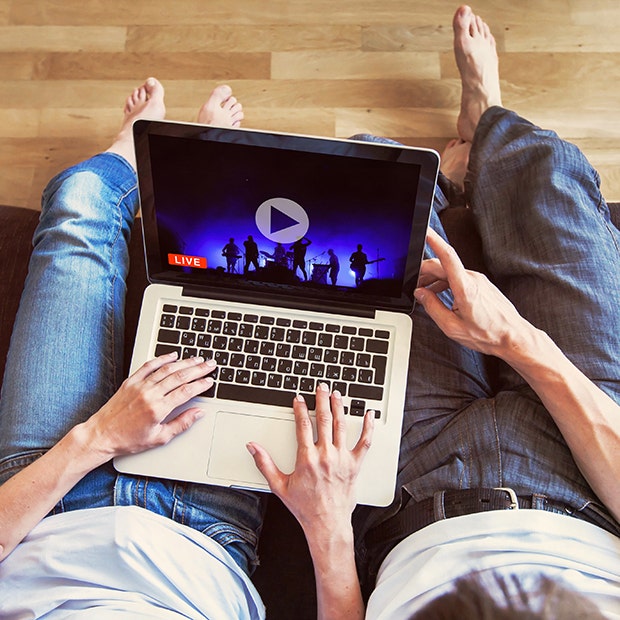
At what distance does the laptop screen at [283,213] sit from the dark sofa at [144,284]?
0.27 meters

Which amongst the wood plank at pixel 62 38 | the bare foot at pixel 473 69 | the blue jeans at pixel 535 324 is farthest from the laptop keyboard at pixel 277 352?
the wood plank at pixel 62 38

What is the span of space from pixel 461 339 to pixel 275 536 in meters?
0.46

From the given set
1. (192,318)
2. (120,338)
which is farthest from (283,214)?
(120,338)

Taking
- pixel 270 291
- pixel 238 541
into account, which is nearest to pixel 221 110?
pixel 270 291

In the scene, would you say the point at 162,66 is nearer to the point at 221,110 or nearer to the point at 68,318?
the point at 221,110

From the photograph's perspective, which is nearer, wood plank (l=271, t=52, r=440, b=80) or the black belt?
the black belt

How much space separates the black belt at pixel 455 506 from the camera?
2.90 ft

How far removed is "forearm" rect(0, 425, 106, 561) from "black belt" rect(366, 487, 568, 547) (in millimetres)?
460

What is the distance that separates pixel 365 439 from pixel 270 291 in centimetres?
28

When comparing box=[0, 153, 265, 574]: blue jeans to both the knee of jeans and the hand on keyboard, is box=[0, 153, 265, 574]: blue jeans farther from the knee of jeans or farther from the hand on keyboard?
the hand on keyboard

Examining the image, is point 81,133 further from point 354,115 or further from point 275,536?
point 275,536

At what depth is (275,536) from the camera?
1075 millimetres

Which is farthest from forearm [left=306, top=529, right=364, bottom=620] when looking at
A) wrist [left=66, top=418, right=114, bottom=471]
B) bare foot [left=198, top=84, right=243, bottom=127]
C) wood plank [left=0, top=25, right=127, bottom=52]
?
wood plank [left=0, top=25, right=127, bottom=52]

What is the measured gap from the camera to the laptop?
86 cm
